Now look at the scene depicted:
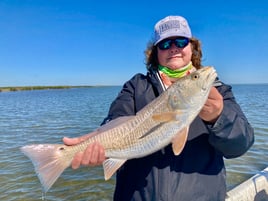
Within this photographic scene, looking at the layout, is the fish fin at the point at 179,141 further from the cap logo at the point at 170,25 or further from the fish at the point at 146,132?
the cap logo at the point at 170,25

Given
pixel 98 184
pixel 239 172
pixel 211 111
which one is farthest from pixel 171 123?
pixel 239 172

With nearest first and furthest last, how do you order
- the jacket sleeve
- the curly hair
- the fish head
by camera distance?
1. the jacket sleeve
2. the fish head
3. the curly hair

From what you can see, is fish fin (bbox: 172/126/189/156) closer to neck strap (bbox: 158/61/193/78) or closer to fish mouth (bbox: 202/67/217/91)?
fish mouth (bbox: 202/67/217/91)

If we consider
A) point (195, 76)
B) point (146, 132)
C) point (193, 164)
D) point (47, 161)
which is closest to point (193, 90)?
point (195, 76)

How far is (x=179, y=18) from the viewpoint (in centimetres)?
311

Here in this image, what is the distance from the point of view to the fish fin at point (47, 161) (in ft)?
9.27

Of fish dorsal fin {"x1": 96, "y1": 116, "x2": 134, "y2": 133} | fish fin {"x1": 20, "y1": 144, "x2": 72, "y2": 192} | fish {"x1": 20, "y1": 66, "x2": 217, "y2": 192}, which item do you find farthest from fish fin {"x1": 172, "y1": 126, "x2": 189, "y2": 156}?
fish fin {"x1": 20, "y1": 144, "x2": 72, "y2": 192}

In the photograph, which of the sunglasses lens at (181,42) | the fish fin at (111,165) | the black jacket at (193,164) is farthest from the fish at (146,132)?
the sunglasses lens at (181,42)

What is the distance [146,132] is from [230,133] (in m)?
0.80

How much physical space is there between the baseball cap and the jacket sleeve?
3.17 feet

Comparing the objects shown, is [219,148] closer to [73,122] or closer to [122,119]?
[122,119]

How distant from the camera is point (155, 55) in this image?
356 centimetres

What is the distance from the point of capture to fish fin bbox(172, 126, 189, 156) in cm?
242

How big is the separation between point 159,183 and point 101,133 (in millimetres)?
792
